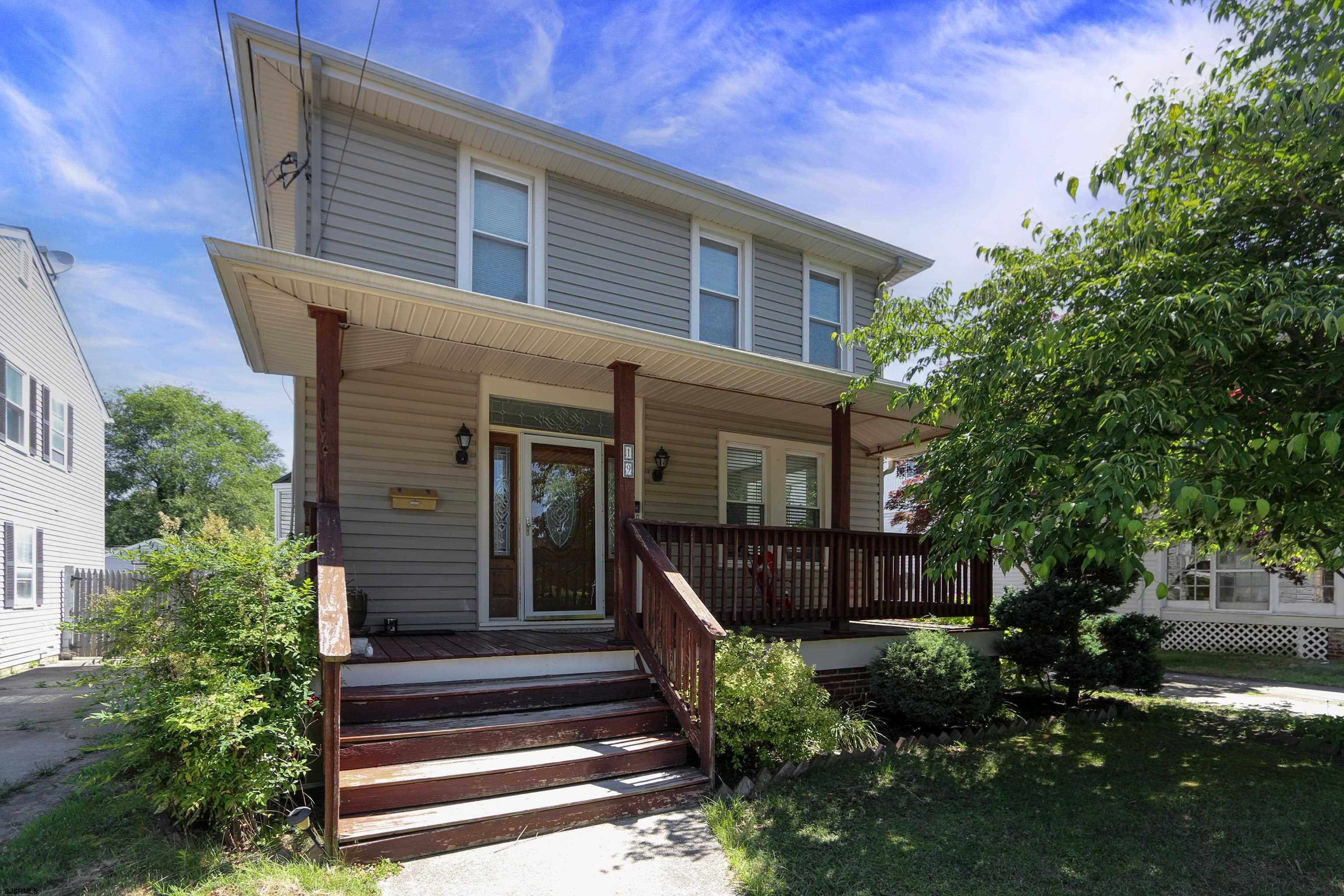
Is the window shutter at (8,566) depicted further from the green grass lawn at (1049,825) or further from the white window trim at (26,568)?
the green grass lawn at (1049,825)

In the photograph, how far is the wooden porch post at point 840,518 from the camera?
23.5 ft

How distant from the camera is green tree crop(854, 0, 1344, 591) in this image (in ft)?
12.6

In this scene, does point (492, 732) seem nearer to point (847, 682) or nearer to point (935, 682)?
point (847, 682)

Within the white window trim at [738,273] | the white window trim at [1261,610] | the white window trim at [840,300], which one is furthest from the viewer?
the white window trim at [1261,610]

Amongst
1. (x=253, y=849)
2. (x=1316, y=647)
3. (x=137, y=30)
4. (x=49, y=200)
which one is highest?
(x=49, y=200)

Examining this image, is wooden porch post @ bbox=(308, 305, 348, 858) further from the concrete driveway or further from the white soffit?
the white soffit

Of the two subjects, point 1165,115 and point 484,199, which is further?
point 484,199

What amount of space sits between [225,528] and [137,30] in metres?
9.72

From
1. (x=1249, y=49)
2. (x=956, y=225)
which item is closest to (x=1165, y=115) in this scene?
(x=1249, y=49)

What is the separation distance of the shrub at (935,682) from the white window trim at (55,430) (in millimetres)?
13956

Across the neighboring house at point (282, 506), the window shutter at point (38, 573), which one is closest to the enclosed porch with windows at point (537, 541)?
the window shutter at point (38, 573)

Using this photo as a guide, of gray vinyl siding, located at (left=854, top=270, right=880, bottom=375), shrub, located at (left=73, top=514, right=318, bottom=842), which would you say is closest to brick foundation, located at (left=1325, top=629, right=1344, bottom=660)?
gray vinyl siding, located at (left=854, top=270, right=880, bottom=375)

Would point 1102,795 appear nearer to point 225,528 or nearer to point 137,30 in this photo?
point 225,528

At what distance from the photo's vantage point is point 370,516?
688cm
